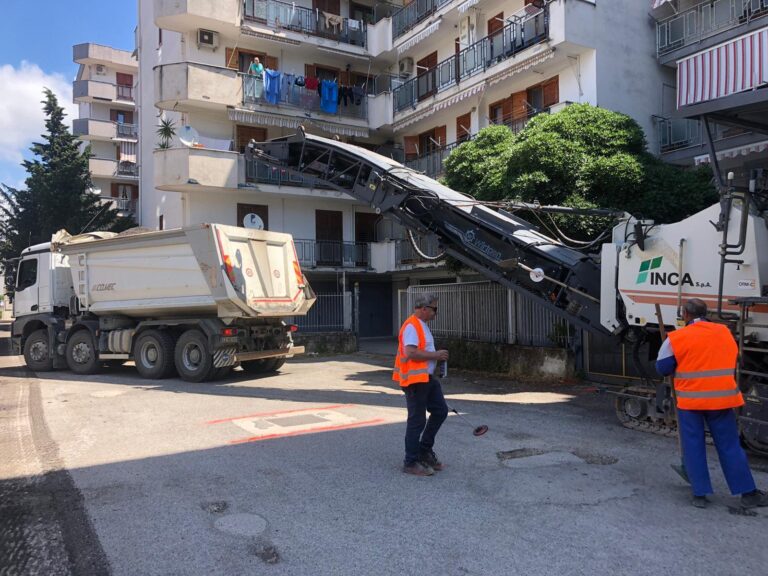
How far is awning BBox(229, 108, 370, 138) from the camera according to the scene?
21.5 m

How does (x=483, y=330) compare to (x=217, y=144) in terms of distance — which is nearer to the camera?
(x=483, y=330)

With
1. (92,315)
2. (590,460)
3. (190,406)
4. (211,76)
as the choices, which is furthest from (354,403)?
(211,76)

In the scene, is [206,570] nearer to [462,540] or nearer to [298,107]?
[462,540]

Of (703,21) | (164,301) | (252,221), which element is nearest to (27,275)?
(164,301)

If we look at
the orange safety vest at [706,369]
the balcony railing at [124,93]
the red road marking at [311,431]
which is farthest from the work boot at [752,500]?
the balcony railing at [124,93]

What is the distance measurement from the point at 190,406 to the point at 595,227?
776cm

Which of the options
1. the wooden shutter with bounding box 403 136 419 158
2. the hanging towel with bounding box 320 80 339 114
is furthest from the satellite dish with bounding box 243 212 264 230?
the wooden shutter with bounding box 403 136 419 158

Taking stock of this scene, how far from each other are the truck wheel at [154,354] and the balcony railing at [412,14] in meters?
15.4

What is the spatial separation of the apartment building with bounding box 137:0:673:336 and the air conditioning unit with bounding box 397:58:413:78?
0.28 ft

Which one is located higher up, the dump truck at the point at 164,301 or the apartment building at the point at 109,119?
the apartment building at the point at 109,119

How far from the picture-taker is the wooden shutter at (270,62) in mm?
23089

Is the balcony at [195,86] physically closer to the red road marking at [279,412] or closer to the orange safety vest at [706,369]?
the red road marking at [279,412]

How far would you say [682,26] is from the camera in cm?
1633

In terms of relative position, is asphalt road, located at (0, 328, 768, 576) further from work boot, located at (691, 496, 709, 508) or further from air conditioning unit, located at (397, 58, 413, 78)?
air conditioning unit, located at (397, 58, 413, 78)
